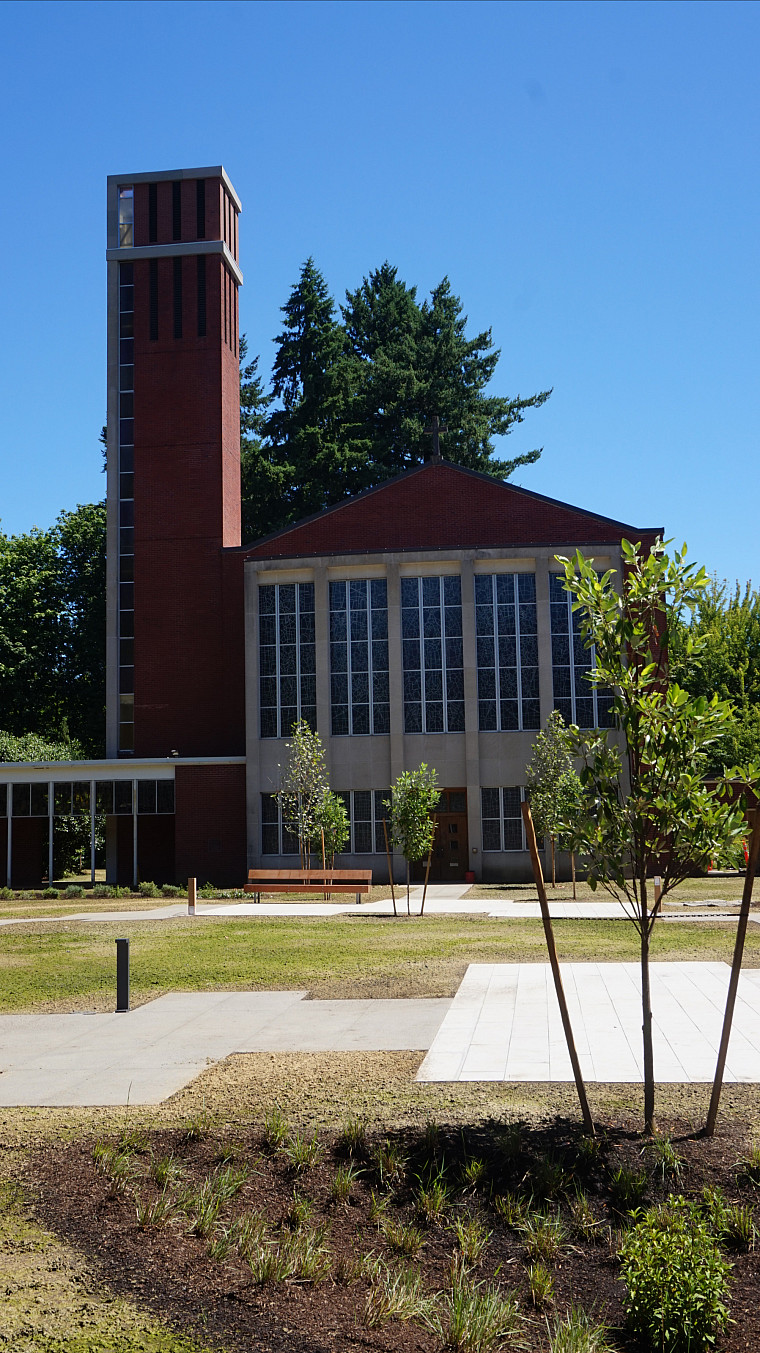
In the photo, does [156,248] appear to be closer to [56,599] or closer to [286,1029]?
[56,599]

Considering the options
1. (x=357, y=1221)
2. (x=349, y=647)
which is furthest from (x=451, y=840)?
(x=357, y=1221)

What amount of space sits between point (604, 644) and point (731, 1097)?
3.54m

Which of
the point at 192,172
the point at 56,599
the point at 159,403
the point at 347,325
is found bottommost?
the point at 56,599

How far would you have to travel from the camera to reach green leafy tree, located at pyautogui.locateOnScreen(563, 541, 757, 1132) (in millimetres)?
7773

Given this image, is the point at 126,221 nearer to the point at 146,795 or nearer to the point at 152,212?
the point at 152,212

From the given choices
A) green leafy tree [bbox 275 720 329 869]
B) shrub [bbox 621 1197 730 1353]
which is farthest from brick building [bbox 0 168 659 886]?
shrub [bbox 621 1197 730 1353]

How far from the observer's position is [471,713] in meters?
39.1

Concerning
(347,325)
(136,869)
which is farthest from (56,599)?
(347,325)

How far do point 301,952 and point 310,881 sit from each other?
14.7 metres

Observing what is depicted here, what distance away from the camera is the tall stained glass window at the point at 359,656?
131 ft

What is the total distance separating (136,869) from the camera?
39.9 meters

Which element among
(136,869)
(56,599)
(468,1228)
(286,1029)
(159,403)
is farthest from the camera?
(56,599)

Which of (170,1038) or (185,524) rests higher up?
(185,524)

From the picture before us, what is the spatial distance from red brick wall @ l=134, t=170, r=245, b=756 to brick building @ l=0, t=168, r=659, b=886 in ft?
0.25
